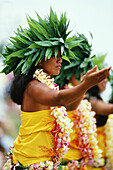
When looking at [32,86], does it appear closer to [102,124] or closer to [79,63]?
[79,63]

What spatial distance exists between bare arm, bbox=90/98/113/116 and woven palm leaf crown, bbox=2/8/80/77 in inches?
53.9

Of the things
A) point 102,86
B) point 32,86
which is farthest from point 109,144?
point 32,86

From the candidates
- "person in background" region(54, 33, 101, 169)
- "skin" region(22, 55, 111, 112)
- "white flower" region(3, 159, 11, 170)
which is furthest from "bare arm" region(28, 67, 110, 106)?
"person in background" region(54, 33, 101, 169)

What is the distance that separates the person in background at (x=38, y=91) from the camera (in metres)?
2.32

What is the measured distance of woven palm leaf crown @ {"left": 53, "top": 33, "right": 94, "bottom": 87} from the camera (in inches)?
133

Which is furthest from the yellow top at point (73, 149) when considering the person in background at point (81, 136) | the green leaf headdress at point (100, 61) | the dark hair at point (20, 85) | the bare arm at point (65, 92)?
the green leaf headdress at point (100, 61)

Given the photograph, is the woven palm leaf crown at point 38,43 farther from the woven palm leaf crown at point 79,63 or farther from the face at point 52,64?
the woven palm leaf crown at point 79,63

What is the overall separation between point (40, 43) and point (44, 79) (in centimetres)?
34

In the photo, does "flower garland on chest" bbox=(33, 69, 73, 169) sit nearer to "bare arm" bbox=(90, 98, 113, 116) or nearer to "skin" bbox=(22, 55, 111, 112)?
"skin" bbox=(22, 55, 111, 112)

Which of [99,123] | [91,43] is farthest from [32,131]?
[99,123]

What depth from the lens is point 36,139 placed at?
2.32 metres

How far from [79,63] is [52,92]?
1448 millimetres

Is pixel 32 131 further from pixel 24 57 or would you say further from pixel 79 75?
pixel 79 75

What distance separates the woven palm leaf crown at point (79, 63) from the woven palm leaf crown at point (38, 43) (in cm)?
84
